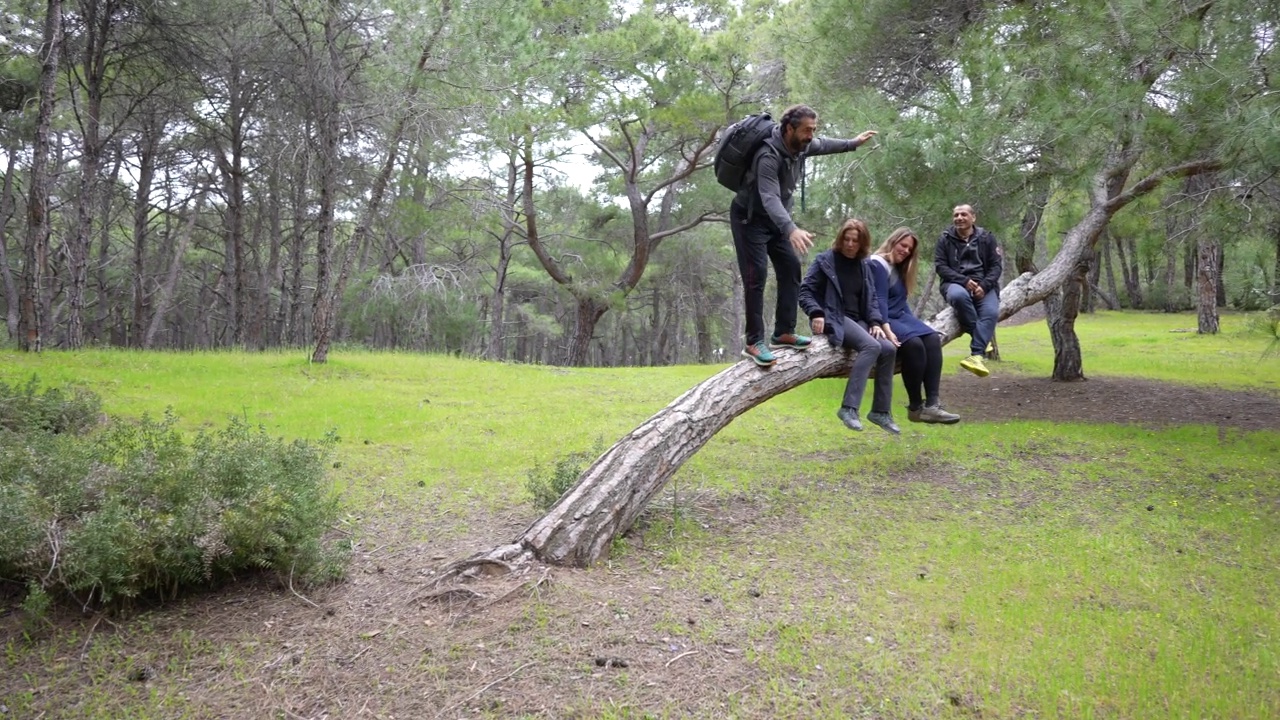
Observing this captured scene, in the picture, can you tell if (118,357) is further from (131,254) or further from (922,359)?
(131,254)

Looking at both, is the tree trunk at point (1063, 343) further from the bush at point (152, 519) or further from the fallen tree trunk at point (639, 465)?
the bush at point (152, 519)

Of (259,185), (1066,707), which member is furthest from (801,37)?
(259,185)

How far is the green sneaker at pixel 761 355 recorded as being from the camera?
486cm

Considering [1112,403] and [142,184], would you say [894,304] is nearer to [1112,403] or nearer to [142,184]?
[1112,403]

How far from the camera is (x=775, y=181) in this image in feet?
14.5

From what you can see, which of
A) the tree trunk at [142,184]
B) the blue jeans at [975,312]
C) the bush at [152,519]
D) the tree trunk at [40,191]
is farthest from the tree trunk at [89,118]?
the blue jeans at [975,312]

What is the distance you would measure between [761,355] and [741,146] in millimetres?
1352

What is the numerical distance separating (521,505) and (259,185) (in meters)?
18.9

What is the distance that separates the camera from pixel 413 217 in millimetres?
15453

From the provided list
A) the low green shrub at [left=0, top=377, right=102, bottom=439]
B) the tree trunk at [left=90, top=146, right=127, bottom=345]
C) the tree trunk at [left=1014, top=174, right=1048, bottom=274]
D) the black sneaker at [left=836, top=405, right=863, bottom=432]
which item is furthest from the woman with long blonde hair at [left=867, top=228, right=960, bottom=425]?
the tree trunk at [left=90, top=146, right=127, bottom=345]

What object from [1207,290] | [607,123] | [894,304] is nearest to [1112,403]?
[894,304]

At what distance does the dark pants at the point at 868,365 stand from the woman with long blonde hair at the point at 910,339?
149 millimetres

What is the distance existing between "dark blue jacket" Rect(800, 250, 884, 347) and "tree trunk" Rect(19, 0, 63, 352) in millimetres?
10109

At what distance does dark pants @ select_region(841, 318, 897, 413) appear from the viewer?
16.8 feet
